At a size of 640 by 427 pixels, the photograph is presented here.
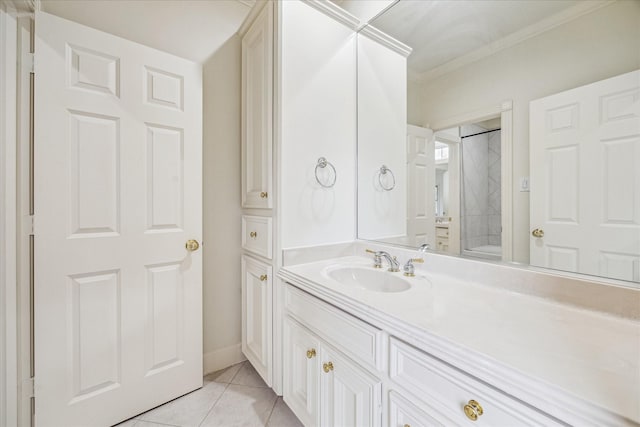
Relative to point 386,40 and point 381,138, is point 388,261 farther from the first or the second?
point 386,40

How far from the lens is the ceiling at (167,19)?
4.64 feet

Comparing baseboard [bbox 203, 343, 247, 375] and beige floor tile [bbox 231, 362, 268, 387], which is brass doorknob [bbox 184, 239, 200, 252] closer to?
baseboard [bbox 203, 343, 247, 375]

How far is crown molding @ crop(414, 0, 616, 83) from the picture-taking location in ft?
2.91

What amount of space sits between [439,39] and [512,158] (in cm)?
73

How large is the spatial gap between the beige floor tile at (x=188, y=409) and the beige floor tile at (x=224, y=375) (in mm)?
79

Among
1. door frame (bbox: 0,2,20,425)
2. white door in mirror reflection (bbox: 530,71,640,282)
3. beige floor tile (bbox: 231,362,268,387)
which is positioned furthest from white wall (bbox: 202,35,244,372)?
white door in mirror reflection (bbox: 530,71,640,282)

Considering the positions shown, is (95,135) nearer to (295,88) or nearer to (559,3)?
(295,88)

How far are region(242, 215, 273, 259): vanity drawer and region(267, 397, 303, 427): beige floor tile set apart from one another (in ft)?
2.75

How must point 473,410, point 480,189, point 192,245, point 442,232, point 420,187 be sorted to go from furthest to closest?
point 192,245, point 420,187, point 442,232, point 480,189, point 473,410

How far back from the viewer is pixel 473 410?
60cm

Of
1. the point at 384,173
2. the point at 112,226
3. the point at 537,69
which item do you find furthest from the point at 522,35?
the point at 112,226

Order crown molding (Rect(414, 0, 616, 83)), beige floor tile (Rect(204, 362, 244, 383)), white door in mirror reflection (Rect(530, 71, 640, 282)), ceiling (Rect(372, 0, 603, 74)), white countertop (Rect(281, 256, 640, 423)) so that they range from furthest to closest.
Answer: beige floor tile (Rect(204, 362, 244, 383))
ceiling (Rect(372, 0, 603, 74))
crown molding (Rect(414, 0, 616, 83))
white door in mirror reflection (Rect(530, 71, 640, 282))
white countertop (Rect(281, 256, 640, 423))

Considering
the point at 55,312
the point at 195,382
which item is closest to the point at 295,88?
the point at 55,312

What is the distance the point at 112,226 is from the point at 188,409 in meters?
1.07
